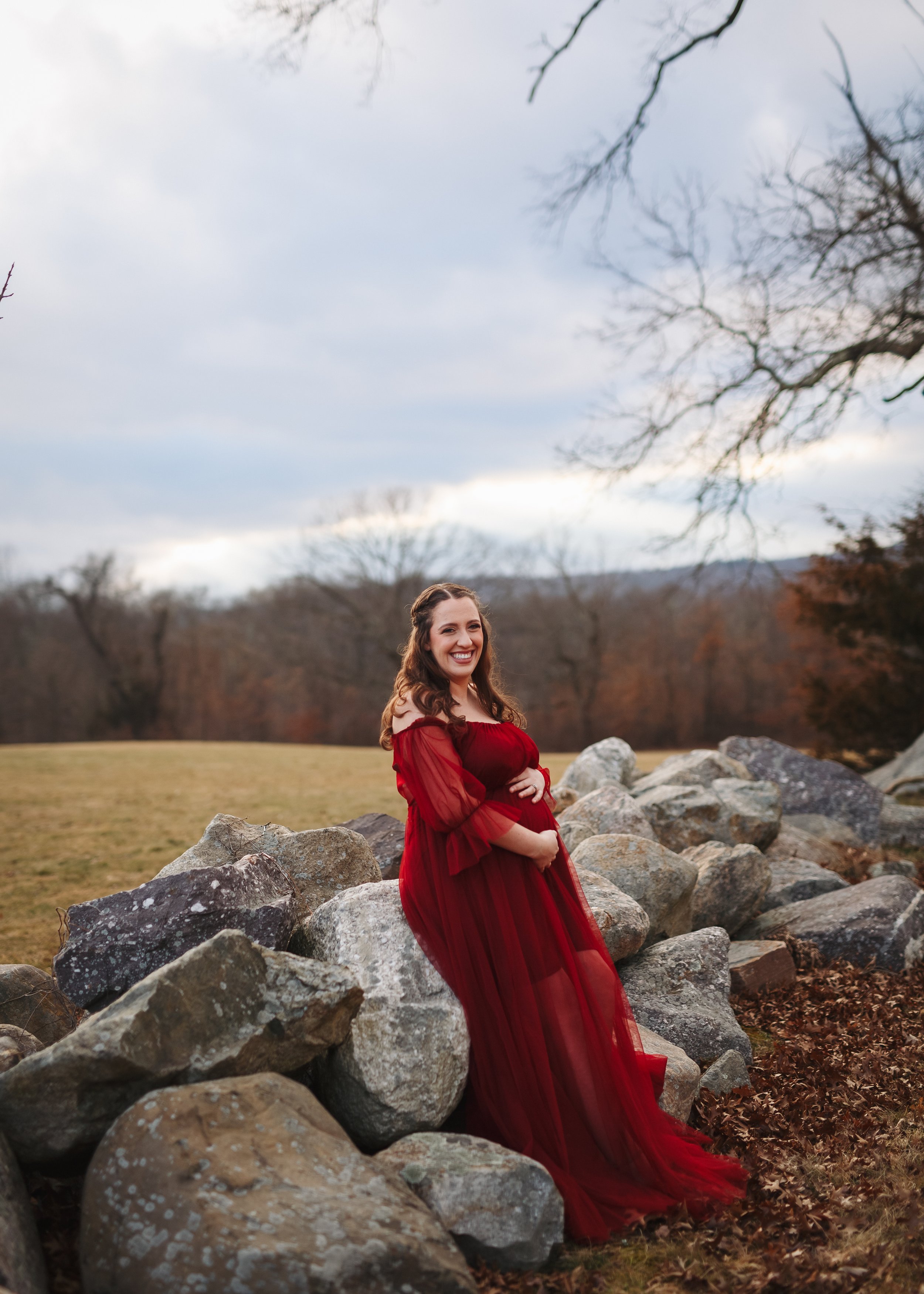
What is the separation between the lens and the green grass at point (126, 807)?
866 cm

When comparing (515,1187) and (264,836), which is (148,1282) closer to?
(515,1187)

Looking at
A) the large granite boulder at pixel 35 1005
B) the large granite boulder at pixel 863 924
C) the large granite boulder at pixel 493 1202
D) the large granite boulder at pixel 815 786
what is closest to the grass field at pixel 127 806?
the large granite boulder at pixel 35 1005

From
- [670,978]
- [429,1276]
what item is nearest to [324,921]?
[429,1276]

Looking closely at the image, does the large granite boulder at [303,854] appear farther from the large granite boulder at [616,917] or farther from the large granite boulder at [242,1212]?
the large granite boulder at [242,1212]

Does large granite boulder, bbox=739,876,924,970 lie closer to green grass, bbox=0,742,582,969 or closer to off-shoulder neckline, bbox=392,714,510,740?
off-shoulder neckline, bbox=392,714,510,740

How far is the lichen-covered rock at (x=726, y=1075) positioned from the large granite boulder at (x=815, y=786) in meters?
5.53

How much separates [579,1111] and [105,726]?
39438 millimetres

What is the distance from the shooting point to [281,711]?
131 feet

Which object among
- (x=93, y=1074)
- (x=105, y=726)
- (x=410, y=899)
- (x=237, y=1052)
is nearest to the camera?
(x=93, y=1074)

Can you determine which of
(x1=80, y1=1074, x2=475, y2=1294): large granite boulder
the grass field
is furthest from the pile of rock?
the grass field

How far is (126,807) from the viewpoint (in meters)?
13.9

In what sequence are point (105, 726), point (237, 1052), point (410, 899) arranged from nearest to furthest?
point (237, 1052) < point (410, 899) < point (105, 726)

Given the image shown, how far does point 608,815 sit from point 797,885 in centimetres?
172

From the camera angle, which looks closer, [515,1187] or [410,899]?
[515,1187]
